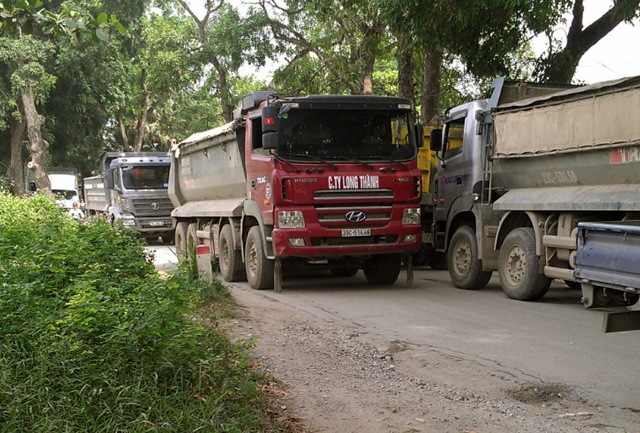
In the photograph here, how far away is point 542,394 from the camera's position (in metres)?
5.19

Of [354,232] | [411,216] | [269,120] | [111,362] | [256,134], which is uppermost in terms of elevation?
[269,120]

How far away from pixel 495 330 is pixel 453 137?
15.0 ft

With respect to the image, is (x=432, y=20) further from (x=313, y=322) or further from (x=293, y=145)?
(x=313, y=322)

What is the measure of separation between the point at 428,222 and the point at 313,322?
16.2ft

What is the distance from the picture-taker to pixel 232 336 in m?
6.88

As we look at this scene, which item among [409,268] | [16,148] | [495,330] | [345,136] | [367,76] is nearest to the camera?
[495,330]

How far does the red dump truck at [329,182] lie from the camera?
9.89m

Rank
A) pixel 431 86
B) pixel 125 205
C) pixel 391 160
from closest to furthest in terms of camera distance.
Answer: pixel 391 160 → pixel 431 86 → pixel 125 205

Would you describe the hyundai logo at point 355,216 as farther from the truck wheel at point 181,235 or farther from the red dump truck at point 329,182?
the truck wheel at point 181,235

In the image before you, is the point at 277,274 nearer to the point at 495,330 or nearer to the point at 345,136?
the point at 345,136

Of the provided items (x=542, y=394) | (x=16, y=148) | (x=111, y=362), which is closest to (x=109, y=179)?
(x=16, y=148)

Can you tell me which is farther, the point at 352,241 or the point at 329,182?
the point at 352,241

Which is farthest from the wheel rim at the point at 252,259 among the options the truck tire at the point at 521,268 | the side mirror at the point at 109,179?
the side mirror at the point at 109,179

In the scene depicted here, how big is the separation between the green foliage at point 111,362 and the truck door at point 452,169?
6.01 meters
